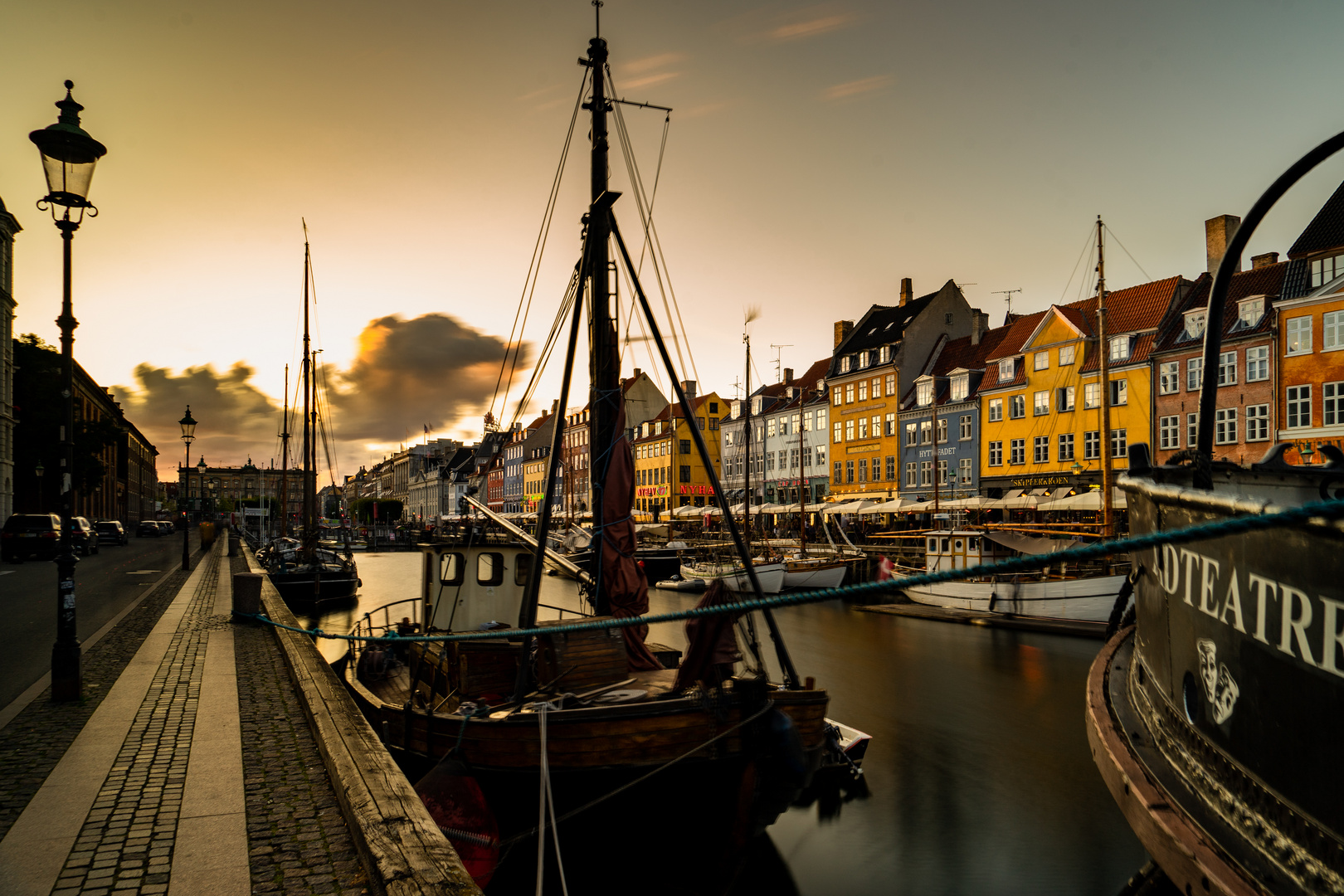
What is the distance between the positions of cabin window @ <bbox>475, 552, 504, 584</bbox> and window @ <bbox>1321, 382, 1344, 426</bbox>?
36484 millimetres

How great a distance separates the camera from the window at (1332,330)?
33719 millimetres

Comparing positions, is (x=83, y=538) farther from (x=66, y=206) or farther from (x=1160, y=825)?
(x=1160, y=825)

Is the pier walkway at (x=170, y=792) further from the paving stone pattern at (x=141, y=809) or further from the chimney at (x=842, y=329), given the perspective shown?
the chimney at (x=842, y=329)

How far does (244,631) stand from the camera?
15633 millimetres

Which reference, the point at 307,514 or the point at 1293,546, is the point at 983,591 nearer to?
the point at 307,514

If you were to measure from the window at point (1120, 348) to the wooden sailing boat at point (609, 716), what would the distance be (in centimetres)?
4068

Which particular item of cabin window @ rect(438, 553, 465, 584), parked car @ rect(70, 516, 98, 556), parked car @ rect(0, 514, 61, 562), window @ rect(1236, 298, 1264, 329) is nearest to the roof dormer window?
window @ rect(1236, 298, 1264, 329)

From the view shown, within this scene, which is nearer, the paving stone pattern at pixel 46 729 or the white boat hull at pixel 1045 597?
the paving stone pattern at pixel 46 729

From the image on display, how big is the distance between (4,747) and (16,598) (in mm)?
17025

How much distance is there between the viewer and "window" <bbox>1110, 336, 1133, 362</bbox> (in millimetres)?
43531

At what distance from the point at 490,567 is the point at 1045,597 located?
24157 millimetres

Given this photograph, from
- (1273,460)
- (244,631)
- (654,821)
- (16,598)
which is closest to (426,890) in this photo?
(654,821)

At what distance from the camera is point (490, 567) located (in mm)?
13289

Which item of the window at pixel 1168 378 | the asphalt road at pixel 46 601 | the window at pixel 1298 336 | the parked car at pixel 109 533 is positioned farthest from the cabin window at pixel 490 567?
the parked car at pixel 109 533
